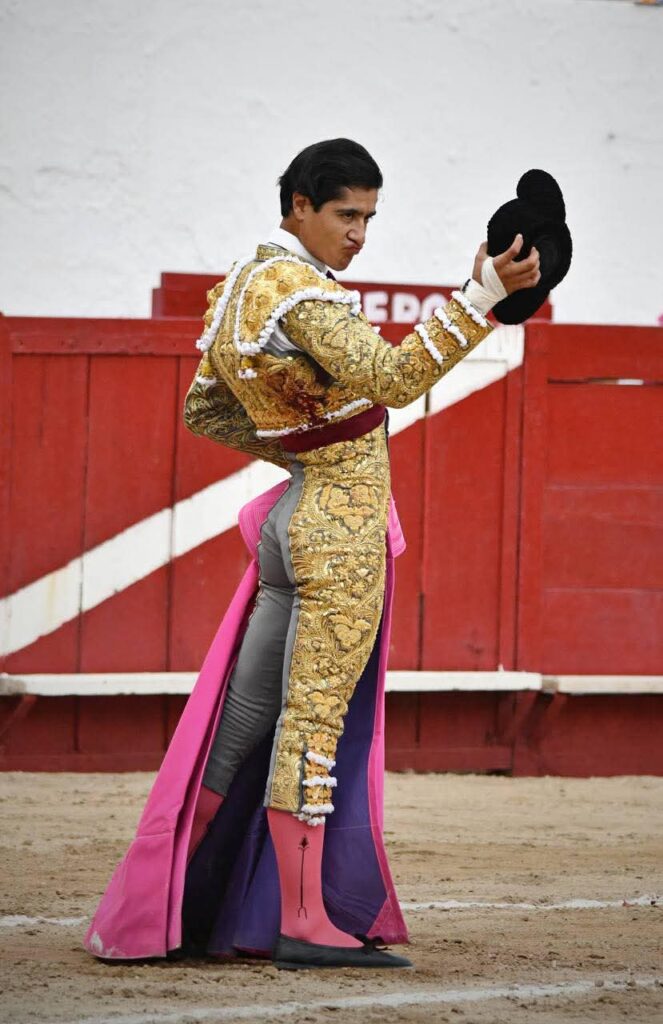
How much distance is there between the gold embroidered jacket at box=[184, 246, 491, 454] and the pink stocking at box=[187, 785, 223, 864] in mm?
629

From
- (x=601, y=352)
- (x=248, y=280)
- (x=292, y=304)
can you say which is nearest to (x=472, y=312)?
(x=292, y=304)

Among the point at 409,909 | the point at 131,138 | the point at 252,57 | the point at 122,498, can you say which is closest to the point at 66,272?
the point at 131,138

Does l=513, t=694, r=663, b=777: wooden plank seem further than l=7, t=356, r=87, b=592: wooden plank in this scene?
Yes

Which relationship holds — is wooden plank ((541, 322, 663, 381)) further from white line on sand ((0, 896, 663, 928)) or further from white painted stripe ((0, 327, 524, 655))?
white line on sand ((0, 896, 663, 928))

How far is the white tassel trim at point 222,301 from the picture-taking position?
304cm

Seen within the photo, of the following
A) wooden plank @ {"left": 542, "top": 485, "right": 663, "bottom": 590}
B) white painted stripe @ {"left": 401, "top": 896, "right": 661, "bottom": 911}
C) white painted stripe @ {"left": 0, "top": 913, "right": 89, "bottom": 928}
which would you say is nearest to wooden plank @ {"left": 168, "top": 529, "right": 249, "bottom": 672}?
wooden plank @ {"left": 542, "top": 485, "right": 663, "bottom": 590}

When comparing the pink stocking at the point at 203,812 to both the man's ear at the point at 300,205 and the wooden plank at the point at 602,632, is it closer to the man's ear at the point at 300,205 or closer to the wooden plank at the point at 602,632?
the man's ear at the point at 300,205

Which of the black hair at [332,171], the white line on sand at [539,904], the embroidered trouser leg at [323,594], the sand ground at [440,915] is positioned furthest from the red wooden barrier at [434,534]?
the black hair at [332,171]

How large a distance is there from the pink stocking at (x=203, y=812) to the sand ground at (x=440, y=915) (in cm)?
22

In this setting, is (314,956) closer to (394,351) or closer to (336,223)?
Answer: (394,351)

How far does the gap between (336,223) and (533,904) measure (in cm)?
155

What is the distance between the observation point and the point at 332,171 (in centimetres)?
296

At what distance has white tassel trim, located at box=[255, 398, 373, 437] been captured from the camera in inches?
117

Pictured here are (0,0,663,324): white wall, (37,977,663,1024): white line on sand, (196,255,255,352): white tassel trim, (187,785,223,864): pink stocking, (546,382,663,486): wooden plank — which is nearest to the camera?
Answer: (37,977,663,1024): white line on sand
